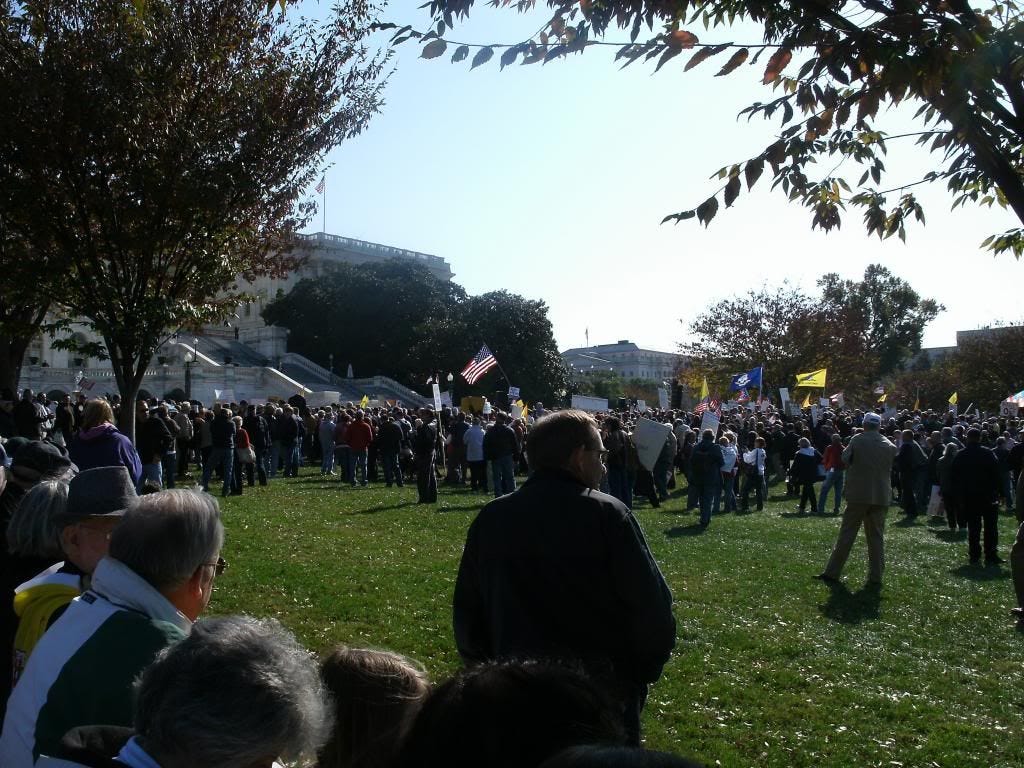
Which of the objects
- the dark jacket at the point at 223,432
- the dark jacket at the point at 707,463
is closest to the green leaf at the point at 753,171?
the dark jacket at the point at 707,463

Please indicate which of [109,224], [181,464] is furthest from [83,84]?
[181,464]

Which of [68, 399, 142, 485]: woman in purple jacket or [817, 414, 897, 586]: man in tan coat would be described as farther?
[817, 414, 897, 586]: man in tan coat

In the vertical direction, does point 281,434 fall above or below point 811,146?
below

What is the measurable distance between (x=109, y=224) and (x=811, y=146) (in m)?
9.79

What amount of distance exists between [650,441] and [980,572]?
24.8ft

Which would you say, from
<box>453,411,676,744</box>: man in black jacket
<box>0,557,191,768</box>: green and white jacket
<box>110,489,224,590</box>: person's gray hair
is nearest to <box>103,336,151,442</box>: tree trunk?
<box>453,411,676,744</box>: man in black jacket

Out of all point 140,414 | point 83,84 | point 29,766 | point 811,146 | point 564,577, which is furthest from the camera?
point 140,414

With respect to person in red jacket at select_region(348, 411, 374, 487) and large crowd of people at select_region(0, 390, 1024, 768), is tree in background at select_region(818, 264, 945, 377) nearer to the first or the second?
person in red jacket at select_region(348, 411, 374, 487)

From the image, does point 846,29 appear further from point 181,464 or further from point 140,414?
point 181,464

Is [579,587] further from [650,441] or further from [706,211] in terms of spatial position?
[650,441]

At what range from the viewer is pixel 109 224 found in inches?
475

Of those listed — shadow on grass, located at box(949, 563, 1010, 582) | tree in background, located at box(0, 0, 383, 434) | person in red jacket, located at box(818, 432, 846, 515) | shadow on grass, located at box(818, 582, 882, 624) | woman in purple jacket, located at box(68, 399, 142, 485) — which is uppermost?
tree in background, located at box(0, 0, 383, 434)

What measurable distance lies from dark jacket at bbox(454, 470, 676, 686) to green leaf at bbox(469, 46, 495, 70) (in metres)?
2.21

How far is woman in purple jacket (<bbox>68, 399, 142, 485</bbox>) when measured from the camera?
9.30 meters
